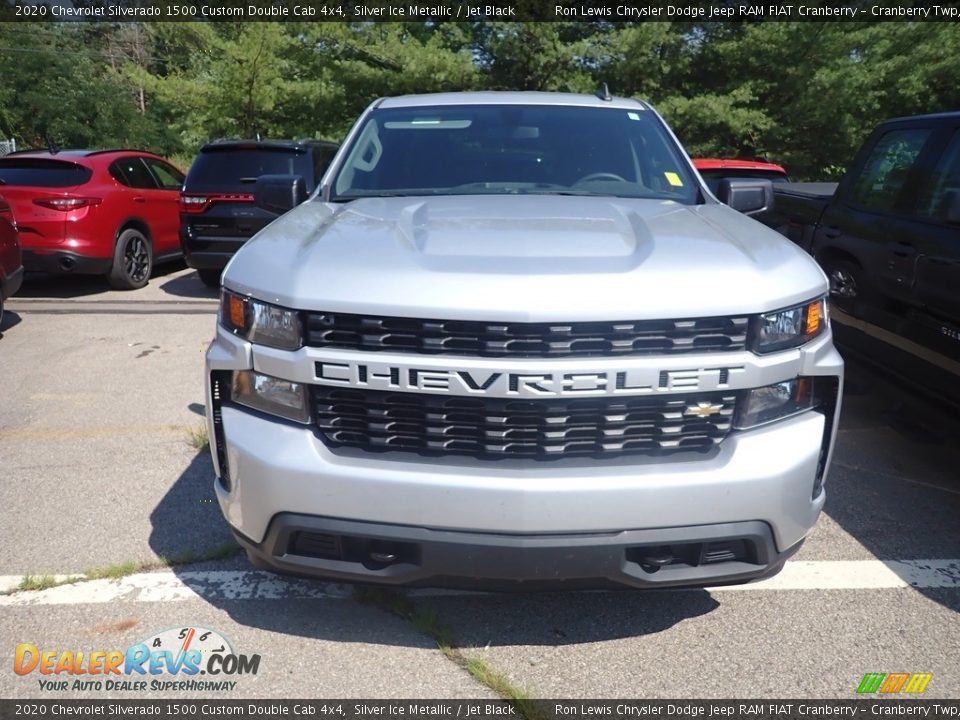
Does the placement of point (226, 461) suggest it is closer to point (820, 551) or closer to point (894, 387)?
point (820, 551)

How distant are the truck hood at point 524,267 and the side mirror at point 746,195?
908 millimetres

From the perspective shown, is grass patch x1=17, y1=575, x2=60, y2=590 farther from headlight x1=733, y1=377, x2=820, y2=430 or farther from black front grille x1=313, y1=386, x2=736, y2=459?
headlight x1=733, y1=377, x2=820, y2=430

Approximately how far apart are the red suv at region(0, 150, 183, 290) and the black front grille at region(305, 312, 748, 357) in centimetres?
734

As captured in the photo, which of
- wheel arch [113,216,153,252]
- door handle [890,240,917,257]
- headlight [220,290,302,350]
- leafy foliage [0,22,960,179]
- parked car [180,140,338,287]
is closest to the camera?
headlight [220,290,302,350]

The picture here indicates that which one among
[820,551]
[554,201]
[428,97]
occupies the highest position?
[428,97]

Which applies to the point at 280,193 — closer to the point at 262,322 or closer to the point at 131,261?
the point at 262,322

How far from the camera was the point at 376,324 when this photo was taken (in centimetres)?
223

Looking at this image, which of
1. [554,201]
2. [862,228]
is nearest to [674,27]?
[862,228]

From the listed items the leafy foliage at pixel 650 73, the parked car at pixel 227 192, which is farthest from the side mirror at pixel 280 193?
the leafy foliage at pixel 650 73

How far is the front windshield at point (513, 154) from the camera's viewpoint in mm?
3545

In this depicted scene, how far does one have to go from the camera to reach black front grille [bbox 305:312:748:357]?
219 centimetres

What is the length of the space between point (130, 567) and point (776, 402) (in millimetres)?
2493

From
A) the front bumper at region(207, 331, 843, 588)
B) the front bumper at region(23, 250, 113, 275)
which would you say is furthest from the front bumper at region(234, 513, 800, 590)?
the front bumper at region(23, 250, 113, 275)

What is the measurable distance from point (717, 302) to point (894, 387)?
2.44m
